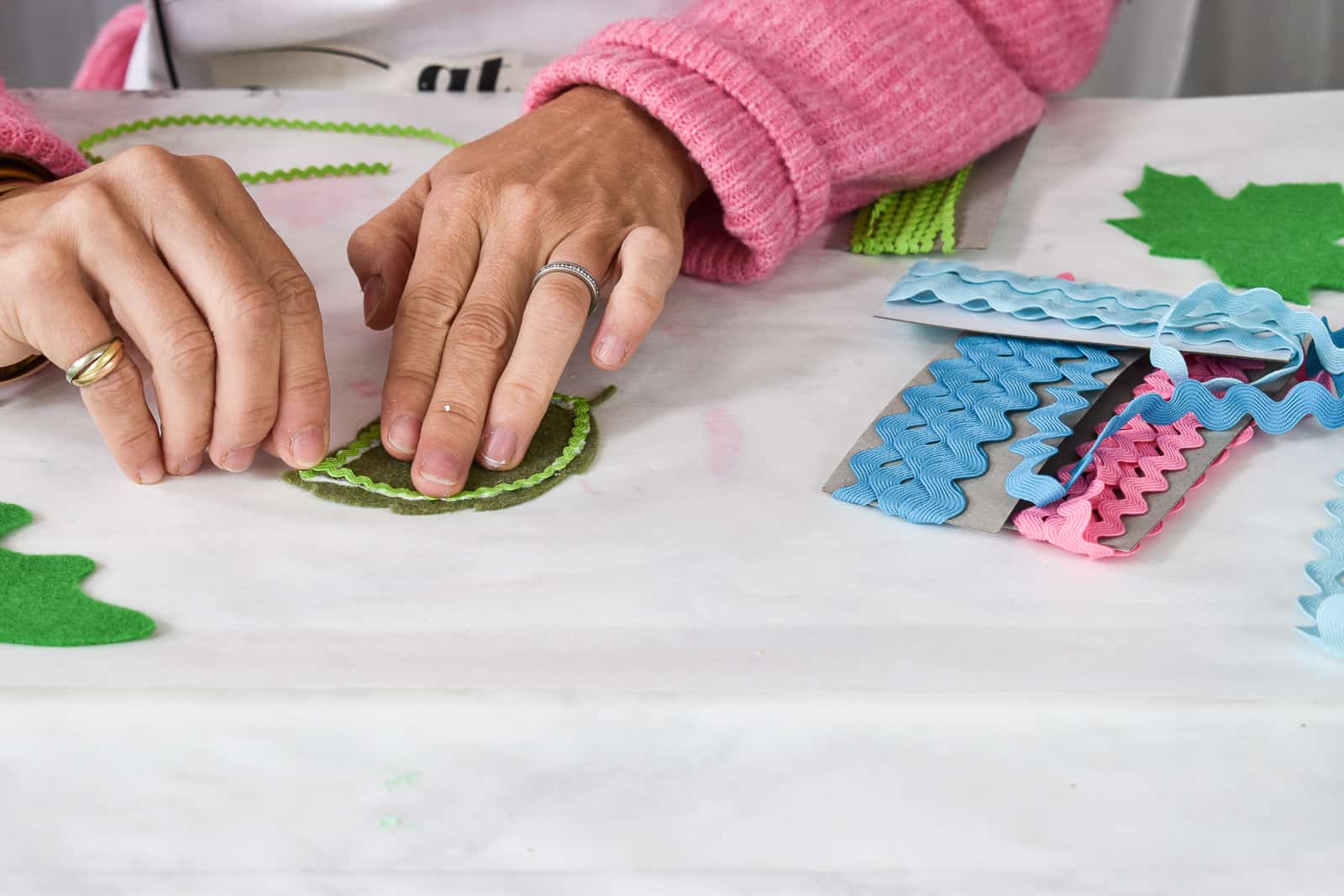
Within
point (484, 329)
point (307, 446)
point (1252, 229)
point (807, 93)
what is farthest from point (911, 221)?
point (307, 446)

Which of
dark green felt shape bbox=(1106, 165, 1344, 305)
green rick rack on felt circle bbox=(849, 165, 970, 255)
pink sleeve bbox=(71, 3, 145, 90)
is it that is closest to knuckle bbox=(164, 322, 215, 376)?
green rick rack on felt circle bbox=(849, 165, 970, 255)

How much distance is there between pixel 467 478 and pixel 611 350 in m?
0.11

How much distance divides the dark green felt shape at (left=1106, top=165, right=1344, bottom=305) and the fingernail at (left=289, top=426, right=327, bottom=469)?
529mm

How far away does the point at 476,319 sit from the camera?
0.61 m

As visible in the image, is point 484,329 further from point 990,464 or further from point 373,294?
point 990,464

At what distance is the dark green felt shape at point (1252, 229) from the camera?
0.72 meters

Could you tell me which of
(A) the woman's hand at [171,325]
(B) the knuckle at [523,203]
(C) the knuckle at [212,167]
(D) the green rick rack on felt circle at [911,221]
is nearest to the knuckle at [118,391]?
(A) the woman's hand at [171,325]

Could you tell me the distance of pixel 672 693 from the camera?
1.42 feet

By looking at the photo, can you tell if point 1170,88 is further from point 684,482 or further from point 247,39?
point 684,482

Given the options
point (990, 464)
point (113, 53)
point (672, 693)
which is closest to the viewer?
point (672, 693)

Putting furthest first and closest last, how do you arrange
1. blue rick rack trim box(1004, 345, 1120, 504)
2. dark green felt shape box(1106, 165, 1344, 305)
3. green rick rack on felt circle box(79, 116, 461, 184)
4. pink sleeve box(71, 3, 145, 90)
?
pink sleeve box(71, 3, 145, 90)
green rick rack on felt circle box(79, 116, 461, 184)
dark green felt shape box(1106, 165, 1344, 305)
blue rick rack trim box(1004, 345, 1120, 504)

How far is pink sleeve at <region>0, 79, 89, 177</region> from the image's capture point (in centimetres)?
72

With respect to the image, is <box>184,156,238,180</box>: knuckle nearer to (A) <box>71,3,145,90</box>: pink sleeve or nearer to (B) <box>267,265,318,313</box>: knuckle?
(B) <box>267,265,318,313</box>: knuckle

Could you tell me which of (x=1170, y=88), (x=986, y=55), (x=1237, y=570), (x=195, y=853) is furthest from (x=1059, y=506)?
(x=1170, y=88)
